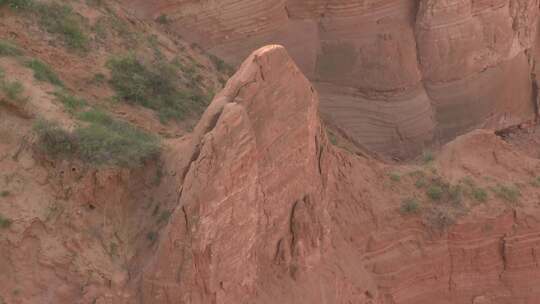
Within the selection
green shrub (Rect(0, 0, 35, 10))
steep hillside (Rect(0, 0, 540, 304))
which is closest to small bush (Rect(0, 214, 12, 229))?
steep hillside (Rect(0, 0, 540, 304))

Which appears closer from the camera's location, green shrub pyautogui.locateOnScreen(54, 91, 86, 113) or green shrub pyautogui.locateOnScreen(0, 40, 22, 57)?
green shrub pyautogui.locateOnScreen(54, 91, 86, 113)

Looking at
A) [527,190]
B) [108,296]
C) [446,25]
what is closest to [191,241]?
[108,296]

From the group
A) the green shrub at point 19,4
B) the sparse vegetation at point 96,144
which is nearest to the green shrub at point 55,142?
the sparse vegetation at point 96,144

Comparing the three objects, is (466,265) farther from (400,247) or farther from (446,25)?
(446,25)

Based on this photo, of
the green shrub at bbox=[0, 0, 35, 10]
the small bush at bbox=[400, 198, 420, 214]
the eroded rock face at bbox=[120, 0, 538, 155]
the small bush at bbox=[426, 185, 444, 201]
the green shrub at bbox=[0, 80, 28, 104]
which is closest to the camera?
the green shrub at bbox=[0, 80, 28, 104]

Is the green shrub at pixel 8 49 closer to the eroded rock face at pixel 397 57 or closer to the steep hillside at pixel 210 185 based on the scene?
the steep hillside at pixel 210 185

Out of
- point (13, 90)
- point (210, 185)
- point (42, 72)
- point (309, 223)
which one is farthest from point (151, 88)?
point (210, 185)

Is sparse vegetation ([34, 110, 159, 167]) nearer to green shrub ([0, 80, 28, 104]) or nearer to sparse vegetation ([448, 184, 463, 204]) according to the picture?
green shrub ([0, 80, 28, 104])
